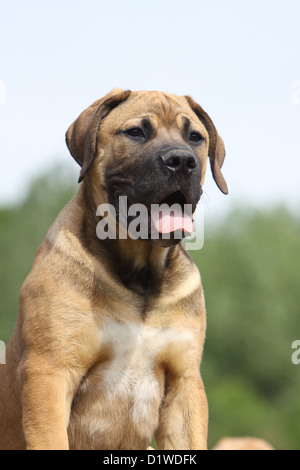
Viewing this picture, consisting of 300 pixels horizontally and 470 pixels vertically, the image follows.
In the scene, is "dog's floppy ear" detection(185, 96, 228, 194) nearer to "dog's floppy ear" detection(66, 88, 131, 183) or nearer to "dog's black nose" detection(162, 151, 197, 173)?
"dog's floppy ear" detection(66, 88, 131, 183)

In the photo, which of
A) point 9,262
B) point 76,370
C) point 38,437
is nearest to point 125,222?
point 76,370

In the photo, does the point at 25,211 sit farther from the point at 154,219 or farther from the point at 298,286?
the point at 154,219

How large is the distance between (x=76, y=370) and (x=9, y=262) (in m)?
32.4

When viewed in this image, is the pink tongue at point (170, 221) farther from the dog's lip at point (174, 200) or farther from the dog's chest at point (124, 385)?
the dog's chest at point (124, 385)

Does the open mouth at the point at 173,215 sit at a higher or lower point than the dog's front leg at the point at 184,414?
higher

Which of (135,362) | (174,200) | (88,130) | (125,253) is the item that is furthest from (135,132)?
(135,362)

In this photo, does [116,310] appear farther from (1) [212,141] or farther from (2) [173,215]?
(1) [212,141]

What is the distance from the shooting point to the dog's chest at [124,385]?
16.3 feet

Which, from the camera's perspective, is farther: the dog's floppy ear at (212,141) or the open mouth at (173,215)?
the dog's floppy ear at (212,141)

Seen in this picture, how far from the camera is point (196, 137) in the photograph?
5348 mm

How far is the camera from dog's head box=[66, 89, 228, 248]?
4824mm

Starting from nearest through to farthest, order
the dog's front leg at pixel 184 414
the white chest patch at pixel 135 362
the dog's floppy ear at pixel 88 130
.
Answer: the white chest patch at pixel 135 362 < the dog's floppy ear at pixel 88 130 < the dog's front leg at pixel 184 414

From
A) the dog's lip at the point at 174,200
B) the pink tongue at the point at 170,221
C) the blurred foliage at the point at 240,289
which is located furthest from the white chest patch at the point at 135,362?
the blurred foliage at the point at 240,289
